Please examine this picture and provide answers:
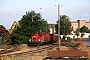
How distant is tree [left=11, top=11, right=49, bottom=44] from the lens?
49.2m

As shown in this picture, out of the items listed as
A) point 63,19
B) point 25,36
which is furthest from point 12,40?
point 63,19

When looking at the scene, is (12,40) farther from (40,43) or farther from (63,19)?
(63,19)

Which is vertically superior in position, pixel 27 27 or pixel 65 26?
pixel 65 26

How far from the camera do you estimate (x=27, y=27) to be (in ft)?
176

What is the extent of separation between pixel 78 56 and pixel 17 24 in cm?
4259

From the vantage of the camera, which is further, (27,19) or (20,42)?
(27,19)

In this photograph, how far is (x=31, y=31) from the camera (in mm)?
53781

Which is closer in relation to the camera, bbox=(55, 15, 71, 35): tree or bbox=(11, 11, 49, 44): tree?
bbox=(11, 11, 49, 44): tree

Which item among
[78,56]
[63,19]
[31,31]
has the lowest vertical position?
[78,56]

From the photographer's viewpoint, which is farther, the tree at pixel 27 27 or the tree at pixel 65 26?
the tree at pixel 65 26

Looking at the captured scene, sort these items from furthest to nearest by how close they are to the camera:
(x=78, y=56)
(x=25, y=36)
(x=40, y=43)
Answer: (x=25, y=36)
(x=40, y=43)
(x=78, y=56)

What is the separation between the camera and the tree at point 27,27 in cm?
4924

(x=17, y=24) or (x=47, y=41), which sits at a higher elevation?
(x=17, y=24)

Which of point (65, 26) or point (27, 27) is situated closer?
point (27, 27)
